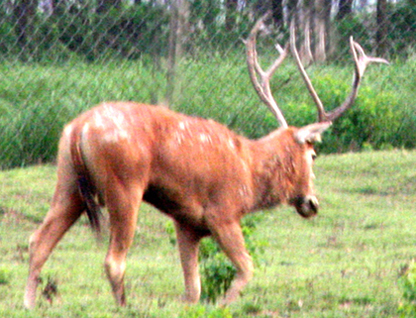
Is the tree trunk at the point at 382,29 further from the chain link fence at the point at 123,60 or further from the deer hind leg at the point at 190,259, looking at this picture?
the deer hind leg at the point at 190,259

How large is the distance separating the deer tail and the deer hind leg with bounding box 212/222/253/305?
83 cm

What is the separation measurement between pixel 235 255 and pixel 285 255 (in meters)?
1.98

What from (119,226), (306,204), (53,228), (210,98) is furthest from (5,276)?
(210,98)

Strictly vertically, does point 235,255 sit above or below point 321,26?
below

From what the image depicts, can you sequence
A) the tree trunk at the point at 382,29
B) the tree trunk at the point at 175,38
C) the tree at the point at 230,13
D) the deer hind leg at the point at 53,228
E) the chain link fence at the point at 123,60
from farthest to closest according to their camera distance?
the tree trunk at the point at 382,29, the tree at the point at 230,13, the tree trunk at the point at 175,38, the chain link fence at the point at 123,60, the deer hind leg at the point at 53,228

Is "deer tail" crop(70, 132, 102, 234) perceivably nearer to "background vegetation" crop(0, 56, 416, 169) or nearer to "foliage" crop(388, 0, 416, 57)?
"background vegetation" crop(0, 56, 416, 169)

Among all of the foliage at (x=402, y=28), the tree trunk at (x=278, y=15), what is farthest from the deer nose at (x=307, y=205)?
the foliage at (x=402, y=28)

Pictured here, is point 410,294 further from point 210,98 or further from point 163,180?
point 210,98

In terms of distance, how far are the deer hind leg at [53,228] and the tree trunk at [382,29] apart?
694cm

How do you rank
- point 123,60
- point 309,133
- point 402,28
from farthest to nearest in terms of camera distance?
point 402,28, point 123,60, point 309,133

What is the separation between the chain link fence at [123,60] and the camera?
998 centimetres

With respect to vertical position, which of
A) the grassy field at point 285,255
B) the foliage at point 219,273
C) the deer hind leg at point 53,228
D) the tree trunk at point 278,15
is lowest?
the grassy field at point 285,255

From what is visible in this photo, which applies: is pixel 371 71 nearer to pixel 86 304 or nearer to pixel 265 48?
pixel 265 48

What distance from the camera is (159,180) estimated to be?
5898mm
